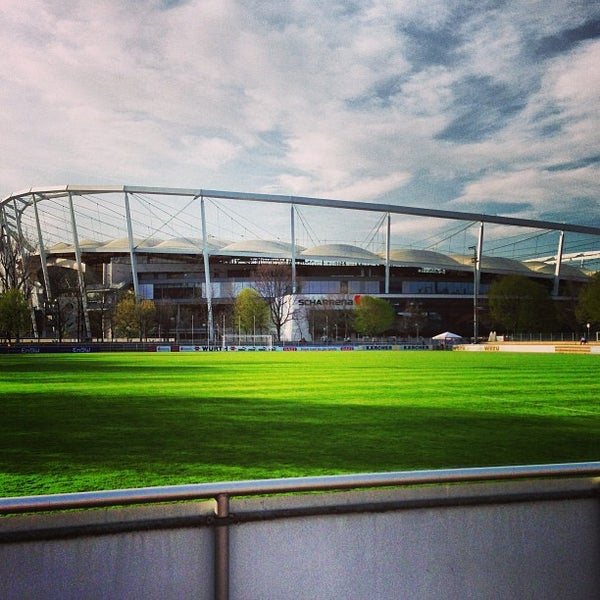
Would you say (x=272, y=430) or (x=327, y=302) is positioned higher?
(x=327, y=302)

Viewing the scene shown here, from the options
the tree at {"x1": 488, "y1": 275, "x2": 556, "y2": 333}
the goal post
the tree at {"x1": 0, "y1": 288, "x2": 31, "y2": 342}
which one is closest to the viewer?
the tree at {"x1": 0, "y1": 288, "x2": 31, "y2": 342}

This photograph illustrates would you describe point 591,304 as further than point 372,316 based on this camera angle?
No

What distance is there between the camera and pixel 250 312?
313ft

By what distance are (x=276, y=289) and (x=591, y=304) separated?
45.7 meters

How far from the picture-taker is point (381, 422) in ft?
40.5

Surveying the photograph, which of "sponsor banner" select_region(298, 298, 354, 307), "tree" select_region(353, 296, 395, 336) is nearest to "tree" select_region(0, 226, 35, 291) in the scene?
"sponsor banner" select_region(298, 298, 354, 307)

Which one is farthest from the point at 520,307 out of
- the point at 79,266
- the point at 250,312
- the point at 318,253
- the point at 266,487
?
the point at 266,487

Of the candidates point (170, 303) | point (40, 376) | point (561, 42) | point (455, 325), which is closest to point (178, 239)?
point (170, 303)

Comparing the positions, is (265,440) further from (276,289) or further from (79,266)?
(79,266)

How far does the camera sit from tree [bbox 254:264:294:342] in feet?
323

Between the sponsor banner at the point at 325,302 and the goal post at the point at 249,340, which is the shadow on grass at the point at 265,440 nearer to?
the goal post at the point at 249,340

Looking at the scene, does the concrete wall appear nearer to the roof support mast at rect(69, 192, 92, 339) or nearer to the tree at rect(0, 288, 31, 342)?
the tree at rect(0, 288, 31, 342)

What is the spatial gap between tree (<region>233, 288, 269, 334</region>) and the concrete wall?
302 feet

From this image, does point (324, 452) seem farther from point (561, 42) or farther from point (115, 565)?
point (561, 42)
